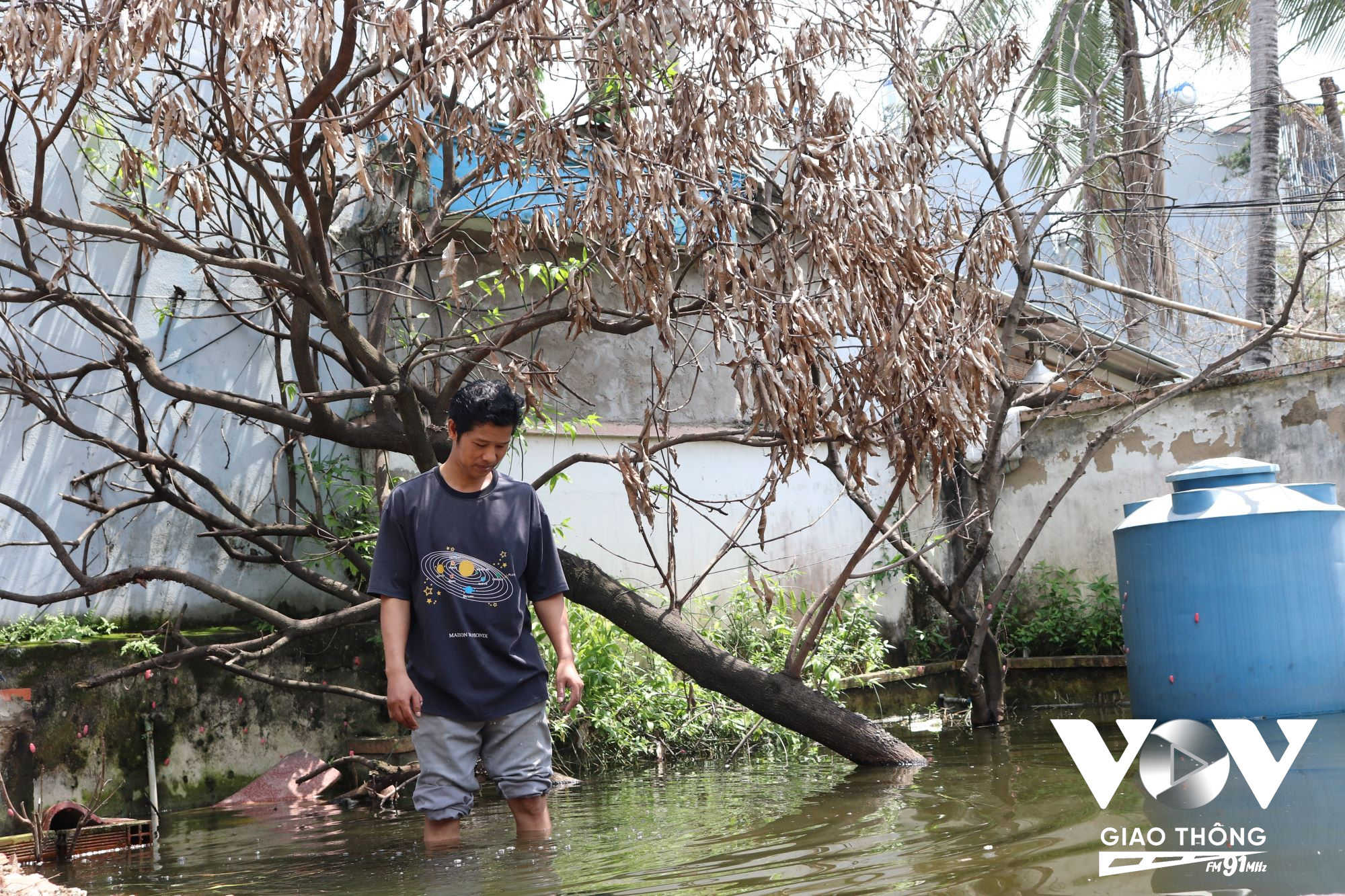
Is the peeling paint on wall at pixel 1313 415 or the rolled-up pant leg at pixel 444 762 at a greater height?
the peeling paint on wall at pixel 1313 415

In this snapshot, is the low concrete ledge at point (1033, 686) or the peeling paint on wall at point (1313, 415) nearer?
the peeling paint on wall at point (1313, 415)

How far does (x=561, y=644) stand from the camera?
351 centimetres

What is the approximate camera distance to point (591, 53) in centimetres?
452

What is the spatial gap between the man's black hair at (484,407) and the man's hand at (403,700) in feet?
2.39

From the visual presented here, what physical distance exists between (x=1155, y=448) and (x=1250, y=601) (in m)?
2.57

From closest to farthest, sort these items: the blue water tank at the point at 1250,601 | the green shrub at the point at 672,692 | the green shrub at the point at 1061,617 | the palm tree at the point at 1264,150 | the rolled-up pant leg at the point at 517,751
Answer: the rolled-up pant leg at the point at 517,751 < the blue water tank at the point at 1250,601 < the green shrub at the point at 672,692 < the green shrub at the point at 1061,617 < the palm tree at the point at 1264,150

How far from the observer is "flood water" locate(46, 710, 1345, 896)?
279cm

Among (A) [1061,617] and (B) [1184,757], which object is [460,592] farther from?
(A) [1061,617]

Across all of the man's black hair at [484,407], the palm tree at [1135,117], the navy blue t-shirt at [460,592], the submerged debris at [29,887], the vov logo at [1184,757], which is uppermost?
the palm tree at [1135,117]

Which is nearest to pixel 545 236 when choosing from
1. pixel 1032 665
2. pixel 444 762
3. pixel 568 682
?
pixel 568 682

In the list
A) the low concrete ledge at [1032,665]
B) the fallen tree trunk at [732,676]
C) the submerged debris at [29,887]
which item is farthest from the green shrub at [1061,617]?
the submerged debris at [29,887]

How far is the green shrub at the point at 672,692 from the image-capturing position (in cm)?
621

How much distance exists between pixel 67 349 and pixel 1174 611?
6152 mm

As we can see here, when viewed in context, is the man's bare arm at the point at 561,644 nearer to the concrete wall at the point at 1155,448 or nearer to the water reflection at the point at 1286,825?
the water reflection at the point at 1286,825
